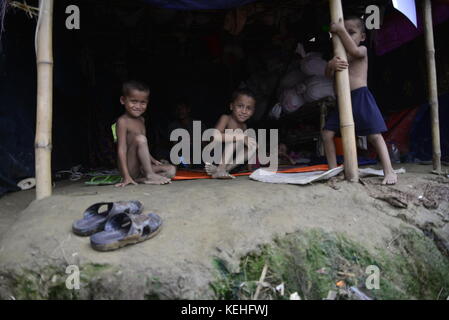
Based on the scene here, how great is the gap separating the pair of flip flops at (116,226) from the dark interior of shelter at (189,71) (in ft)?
6.58

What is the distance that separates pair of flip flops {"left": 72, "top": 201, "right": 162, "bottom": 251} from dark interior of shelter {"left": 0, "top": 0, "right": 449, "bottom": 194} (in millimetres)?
2007

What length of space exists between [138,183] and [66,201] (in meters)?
0.84

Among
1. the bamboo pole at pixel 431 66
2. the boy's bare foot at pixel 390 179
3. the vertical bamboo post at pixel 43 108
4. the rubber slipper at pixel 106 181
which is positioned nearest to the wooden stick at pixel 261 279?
the boy's bare foot at pixel 390 179

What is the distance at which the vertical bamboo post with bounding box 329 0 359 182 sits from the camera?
9.55 feet

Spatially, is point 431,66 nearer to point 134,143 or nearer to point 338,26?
point 338,26

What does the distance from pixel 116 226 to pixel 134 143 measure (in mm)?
1419

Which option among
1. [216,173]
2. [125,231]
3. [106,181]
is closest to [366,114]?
[216,173]

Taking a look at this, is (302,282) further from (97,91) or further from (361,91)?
(97,91)

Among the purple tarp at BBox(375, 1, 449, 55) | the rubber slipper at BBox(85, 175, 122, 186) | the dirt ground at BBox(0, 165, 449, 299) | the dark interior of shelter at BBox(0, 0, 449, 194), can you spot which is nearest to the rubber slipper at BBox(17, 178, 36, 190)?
the dark interior of shelter at BBox(0, 0, 449, 194)

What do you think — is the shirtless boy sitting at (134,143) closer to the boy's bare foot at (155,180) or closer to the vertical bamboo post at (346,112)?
the boy's bare foot at (155,180)

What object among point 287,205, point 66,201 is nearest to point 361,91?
point 287,205

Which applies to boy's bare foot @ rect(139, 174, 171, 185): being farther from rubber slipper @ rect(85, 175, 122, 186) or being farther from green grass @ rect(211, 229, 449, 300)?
green grass @ rect(211, 229, 449, 300)

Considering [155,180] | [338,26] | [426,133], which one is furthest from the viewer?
[426,133]

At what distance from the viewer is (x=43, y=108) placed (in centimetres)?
267
